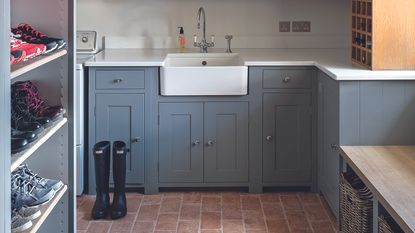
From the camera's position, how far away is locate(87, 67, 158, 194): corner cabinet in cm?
405

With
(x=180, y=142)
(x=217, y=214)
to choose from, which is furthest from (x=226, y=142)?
(x=217, y=214)

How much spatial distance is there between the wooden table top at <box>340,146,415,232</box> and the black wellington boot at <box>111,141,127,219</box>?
1.34 m

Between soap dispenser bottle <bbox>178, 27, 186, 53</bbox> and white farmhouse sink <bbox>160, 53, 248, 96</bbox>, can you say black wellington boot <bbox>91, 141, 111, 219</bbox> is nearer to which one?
white farmhouse sink <bbox>160, 53, 248, 96</bbox>

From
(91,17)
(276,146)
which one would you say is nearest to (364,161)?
(276,146)

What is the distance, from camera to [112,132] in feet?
13.5

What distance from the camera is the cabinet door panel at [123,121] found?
4074 millimetres

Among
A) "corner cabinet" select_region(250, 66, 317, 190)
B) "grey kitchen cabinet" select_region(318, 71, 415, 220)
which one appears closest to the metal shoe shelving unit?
"grey kitchen cabinet" select_region(318, 71, 415, 220)

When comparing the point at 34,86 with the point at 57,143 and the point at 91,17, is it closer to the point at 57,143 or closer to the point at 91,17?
the point at 57,143

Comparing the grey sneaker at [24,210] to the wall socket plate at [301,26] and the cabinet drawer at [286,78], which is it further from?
the wall socket plate at [301,26]

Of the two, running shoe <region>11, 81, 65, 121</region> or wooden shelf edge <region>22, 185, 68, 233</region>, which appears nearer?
wooden shelf edge <region>22, 185, 68, 233</region>

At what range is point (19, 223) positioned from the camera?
2279 millimetres

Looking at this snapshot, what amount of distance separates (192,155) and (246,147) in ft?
1.20

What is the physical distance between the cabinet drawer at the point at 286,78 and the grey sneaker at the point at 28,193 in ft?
6.22

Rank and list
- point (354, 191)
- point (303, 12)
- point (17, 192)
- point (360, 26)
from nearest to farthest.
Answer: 1. point (17, 192)
2. point (354, 191)
3. point (360, 26)
4. point (303, 12)
